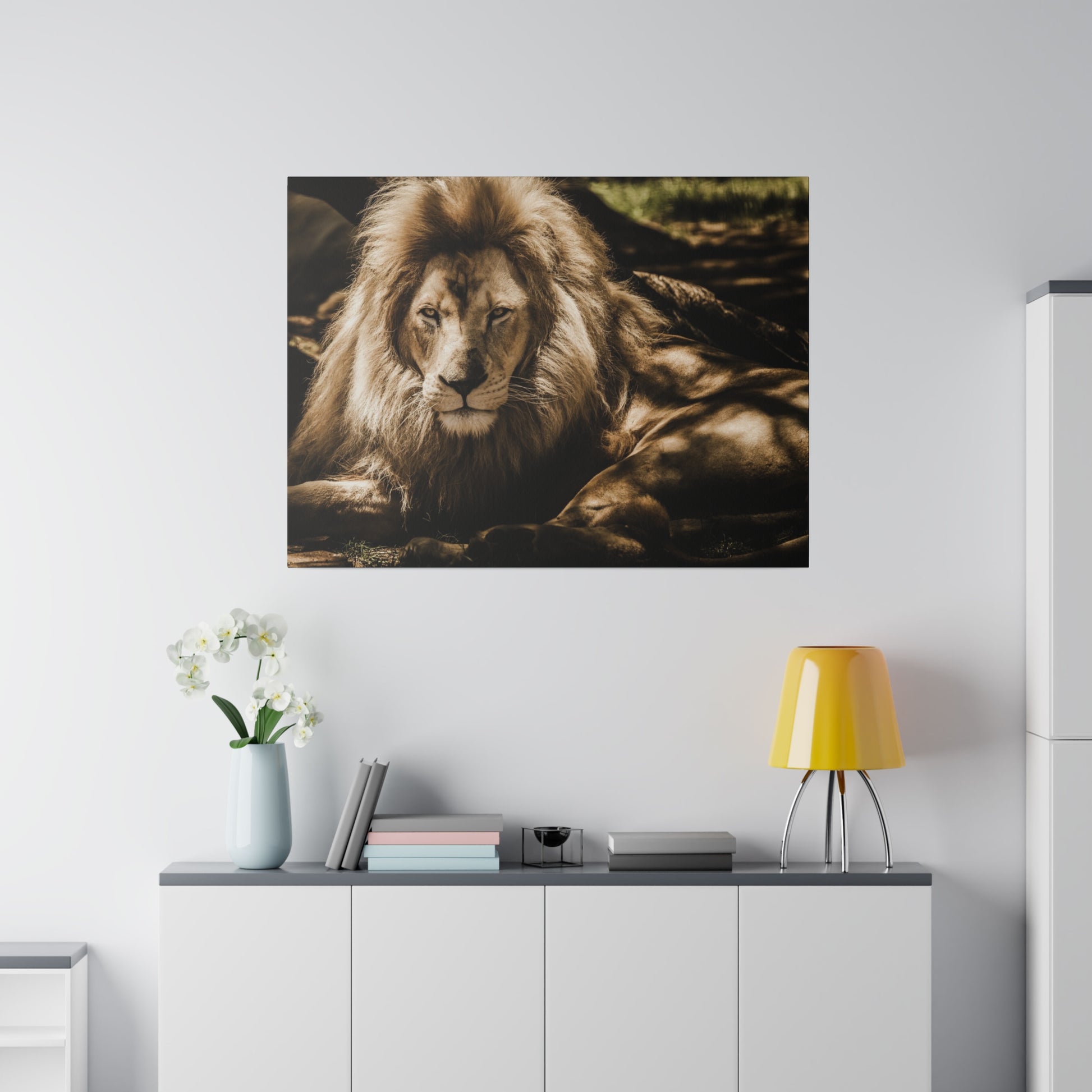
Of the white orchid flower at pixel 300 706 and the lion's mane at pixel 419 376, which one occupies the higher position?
the lion's mane at pixel 419 376

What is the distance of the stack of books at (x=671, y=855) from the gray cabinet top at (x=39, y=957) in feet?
3.90

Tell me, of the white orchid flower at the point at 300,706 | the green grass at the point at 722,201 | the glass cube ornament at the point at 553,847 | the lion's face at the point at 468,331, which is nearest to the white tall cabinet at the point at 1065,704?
the green grass at the point at 722,201

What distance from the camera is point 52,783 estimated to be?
223 cm

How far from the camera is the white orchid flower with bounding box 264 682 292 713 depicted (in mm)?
2098

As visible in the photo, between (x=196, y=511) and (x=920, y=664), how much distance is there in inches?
66.9

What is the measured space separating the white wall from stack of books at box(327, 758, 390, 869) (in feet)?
0.42

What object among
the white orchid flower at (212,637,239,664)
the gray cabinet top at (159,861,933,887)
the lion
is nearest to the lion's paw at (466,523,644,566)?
the lion

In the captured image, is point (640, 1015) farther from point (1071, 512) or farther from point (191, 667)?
point (1071, 512)

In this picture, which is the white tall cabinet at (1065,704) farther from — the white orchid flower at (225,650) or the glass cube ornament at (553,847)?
the white orchid flower at (225,650)

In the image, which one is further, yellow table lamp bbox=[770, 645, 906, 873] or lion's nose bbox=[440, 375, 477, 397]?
lion's nose bbox=[440, 375, 477, 397]

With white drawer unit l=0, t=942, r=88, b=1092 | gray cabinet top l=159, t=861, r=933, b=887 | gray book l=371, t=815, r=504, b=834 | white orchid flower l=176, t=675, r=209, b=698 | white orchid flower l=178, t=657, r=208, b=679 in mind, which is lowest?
white drawer unit l=0, t=942, r=88, b=1092

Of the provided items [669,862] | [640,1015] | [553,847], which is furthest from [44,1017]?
[669,862]

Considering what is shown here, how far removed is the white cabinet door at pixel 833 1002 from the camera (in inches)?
80.1

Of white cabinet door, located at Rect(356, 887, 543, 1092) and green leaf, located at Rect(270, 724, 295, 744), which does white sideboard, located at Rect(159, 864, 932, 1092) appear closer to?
white cabinet door, located at Rect(356, 887, 543, 1092)
